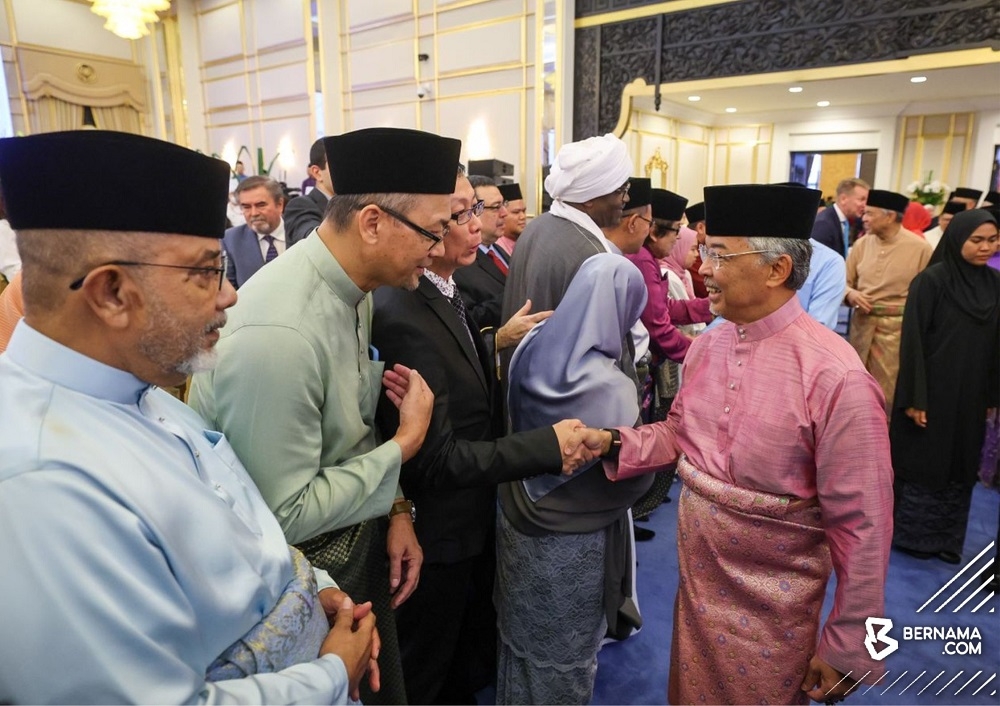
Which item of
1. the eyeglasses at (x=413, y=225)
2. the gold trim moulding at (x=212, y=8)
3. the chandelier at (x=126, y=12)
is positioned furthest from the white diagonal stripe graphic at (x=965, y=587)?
the gold trim moulding at (x=212, y=8)

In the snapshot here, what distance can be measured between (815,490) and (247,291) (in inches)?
52.5

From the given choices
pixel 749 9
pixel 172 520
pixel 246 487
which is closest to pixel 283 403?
pixel 246 487

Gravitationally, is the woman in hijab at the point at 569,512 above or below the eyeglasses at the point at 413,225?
below

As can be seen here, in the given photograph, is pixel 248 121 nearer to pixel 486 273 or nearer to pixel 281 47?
pixel 281 47

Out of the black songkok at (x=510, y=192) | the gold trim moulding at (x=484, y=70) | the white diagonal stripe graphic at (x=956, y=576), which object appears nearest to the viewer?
the white diagonal stripe graphic at (x=956, y=576)

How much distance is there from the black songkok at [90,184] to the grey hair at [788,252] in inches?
47.8

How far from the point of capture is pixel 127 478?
760 mm

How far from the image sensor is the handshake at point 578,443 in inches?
63.8

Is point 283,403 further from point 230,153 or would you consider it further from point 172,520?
point 230,153

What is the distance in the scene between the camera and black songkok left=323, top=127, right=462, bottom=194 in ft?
4.57

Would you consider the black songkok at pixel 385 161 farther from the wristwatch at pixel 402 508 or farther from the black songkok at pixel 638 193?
the black songkok at pixel 638 193

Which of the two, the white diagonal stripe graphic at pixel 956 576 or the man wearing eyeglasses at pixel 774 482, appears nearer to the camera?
the man wearing eyeglasses at pixel 774 482

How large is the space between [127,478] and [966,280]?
12.0ft

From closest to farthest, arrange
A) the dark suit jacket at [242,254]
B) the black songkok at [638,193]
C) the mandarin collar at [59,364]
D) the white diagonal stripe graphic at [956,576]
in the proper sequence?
1. the mandarin collar at [59,364]
2. the black songkok at [638,193]
3. the white diagonal stripe graphic at [956,576]
4. the dark suit jacket at [242,254]
